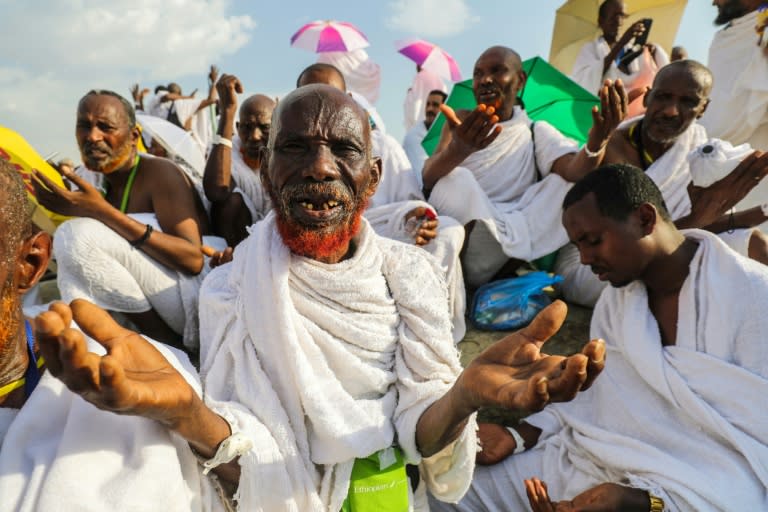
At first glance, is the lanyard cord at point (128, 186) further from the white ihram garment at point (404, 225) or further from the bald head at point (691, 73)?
the bald head at point (691, 73)

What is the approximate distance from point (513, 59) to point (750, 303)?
253cm

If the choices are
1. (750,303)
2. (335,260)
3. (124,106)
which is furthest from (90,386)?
(124,106)

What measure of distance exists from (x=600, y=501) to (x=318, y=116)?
1838mm

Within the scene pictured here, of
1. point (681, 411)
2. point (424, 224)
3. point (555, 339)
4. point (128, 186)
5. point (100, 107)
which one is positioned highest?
point (100, 107)

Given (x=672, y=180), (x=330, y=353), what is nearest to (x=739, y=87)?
(x=672, y=180)

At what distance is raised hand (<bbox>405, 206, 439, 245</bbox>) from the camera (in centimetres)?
326

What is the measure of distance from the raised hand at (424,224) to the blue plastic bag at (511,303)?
0.67m

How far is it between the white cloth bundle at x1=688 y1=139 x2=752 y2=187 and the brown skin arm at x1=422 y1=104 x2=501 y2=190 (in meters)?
1.33

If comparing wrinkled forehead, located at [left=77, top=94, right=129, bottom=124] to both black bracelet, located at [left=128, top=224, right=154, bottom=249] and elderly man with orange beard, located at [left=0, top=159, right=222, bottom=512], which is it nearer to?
black bracelet, located at [left=128, top=224, right=154, bottom=249]

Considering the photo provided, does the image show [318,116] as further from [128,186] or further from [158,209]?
[128,186]

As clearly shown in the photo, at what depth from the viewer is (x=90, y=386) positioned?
1.10 meters

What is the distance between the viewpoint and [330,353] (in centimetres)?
187

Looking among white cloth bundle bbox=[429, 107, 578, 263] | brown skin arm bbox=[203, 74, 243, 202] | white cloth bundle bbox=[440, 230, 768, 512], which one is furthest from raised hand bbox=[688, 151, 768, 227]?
brown skin arm bbox=[203, 74, 243, 202]

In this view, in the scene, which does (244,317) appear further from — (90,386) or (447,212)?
(447,212)
